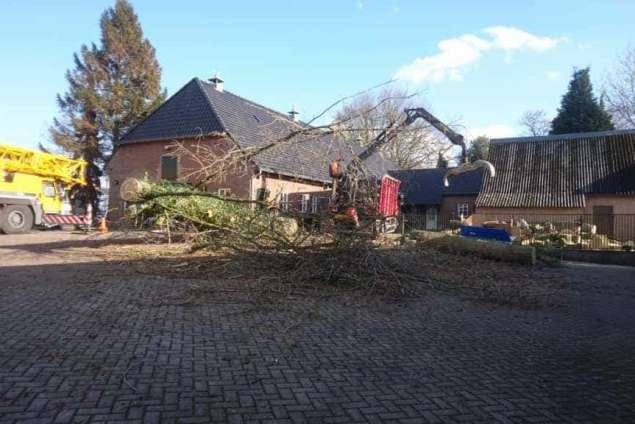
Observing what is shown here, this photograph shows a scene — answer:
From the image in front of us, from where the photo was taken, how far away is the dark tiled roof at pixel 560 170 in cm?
2670

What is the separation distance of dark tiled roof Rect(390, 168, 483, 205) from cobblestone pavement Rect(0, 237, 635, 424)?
108 ft

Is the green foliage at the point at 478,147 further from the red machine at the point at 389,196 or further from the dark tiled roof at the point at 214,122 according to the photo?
the red machine at the point at 389,196

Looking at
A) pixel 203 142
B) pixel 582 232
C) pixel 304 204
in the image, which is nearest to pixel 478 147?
pixel 582 232

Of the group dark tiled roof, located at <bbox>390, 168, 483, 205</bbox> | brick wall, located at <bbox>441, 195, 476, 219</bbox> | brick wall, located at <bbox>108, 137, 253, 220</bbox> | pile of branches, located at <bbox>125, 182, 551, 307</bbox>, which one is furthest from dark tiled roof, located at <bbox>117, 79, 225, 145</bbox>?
brick wall, located at <bbox>441, 195, 476, 219</bbox>

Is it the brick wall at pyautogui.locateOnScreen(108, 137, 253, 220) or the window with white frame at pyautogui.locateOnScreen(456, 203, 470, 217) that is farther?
the window with white frame at pyautogui.locateOnScreen(456, 203, 470, 217)

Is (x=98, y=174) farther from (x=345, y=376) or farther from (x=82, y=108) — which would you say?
(x=345, y=376)

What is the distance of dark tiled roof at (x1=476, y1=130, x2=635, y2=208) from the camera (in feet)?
87.6

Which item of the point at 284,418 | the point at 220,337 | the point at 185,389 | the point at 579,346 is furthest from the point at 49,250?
the point at 579,346

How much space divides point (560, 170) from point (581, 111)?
16588 mm

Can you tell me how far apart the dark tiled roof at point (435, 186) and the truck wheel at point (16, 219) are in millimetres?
27393

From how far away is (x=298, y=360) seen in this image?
429cm

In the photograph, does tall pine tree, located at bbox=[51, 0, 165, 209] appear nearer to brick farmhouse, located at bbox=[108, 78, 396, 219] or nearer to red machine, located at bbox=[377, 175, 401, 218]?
brick farmhouse, located at bbox=[108, 78, 396, 219]

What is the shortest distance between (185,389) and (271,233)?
227 inches

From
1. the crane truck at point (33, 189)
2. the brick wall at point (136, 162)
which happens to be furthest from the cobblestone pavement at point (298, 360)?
the brick wall at point (136, 162)
